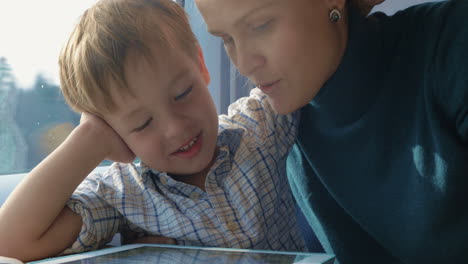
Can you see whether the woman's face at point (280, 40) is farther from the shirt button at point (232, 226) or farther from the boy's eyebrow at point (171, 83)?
the shirt button at point (232, 226)

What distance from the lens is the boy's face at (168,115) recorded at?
2.46 ft

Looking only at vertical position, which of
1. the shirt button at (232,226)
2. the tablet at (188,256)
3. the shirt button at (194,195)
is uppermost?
the tablet at (188,256)

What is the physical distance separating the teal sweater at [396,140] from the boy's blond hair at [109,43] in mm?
305

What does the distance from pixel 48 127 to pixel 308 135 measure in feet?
2.14

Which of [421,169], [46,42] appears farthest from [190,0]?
[421,169]

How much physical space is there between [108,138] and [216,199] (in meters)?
0.23

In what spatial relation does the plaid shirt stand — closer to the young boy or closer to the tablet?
the young boy

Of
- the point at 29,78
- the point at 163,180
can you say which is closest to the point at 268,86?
the point at 163,180

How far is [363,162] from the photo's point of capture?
0.74 m

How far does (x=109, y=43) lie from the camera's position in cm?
76

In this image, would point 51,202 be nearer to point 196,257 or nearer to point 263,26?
point 196,257

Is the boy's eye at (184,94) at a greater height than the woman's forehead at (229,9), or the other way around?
the woman's forehead at (229,9)

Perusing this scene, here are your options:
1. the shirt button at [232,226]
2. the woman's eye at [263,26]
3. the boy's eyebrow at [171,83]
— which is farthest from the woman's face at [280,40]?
the shirt button at [232,226]

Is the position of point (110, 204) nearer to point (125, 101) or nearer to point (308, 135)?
point (125, 101)
